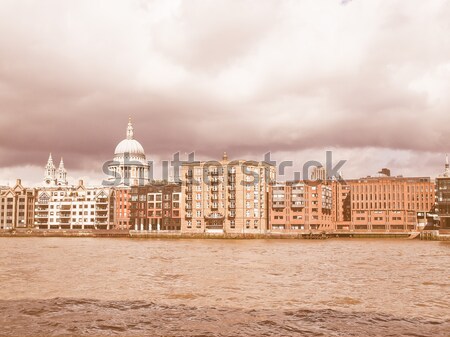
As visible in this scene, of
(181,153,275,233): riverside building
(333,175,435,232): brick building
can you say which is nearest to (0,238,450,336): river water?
(181,153,275,233): riverside building

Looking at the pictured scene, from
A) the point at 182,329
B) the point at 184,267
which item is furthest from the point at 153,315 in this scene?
the point at 184,267

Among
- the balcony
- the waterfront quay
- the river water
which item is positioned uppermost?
the balcony

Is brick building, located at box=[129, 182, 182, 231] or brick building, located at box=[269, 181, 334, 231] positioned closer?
brick building, located at box=[269, 181, 334, 231]

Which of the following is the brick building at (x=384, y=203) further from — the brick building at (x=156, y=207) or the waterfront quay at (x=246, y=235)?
the brick building at (x=156, y=207)

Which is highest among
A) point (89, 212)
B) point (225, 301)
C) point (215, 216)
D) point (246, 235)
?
point (89, 212)

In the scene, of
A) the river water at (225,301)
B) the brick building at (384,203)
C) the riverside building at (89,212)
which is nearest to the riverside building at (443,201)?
the brick building at (384,203)

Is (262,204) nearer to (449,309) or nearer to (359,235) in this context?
(359,235)

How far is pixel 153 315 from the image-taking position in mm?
26438

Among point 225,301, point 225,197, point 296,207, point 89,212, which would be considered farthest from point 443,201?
point 225,301

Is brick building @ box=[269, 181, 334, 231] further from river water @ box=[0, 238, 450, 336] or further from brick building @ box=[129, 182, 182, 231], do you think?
river water @ box=[0, 238, 450, 336]

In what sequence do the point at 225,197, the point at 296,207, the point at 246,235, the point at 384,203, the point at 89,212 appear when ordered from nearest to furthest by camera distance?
the point at 246,235 → the point at 225,197 → the point at 296,207 → the point at 384,203 → the point at 89,212

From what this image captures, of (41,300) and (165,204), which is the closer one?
(41,300)

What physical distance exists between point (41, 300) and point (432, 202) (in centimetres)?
16576

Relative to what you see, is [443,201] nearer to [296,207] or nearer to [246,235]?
[296,207]
